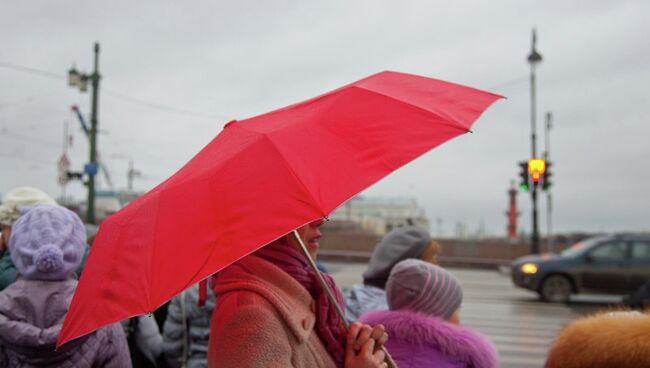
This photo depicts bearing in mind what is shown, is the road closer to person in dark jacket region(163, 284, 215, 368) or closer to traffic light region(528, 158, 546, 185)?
traffic light region(528, 158, 546, 185)

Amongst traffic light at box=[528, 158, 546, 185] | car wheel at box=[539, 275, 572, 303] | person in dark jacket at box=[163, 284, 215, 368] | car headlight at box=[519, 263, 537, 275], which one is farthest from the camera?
traffic light at box=[528, 158, 546, 185]

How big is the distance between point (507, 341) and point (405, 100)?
9350mm

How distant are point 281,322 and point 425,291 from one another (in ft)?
3.52

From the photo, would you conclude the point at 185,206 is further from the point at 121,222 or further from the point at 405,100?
the point at 405,100

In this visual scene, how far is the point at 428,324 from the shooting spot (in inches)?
106

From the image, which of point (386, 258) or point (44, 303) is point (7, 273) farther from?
Answer: point (386, 258)

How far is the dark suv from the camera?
14992mm

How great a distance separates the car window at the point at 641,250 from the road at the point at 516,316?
139cm

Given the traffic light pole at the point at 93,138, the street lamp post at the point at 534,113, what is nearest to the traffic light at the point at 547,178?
the street lamp post at the point at 534,113

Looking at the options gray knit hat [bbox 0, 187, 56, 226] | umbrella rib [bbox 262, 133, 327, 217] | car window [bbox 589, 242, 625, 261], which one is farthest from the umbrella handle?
car window [bbox 589, 242, 625, 261]

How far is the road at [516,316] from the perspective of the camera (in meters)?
9.80

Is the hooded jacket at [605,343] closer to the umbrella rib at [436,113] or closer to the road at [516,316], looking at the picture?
the umbrella rib at [436,113]

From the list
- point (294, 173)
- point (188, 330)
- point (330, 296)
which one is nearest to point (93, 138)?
point (188, 330)

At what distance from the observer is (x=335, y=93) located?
228 centimetres
